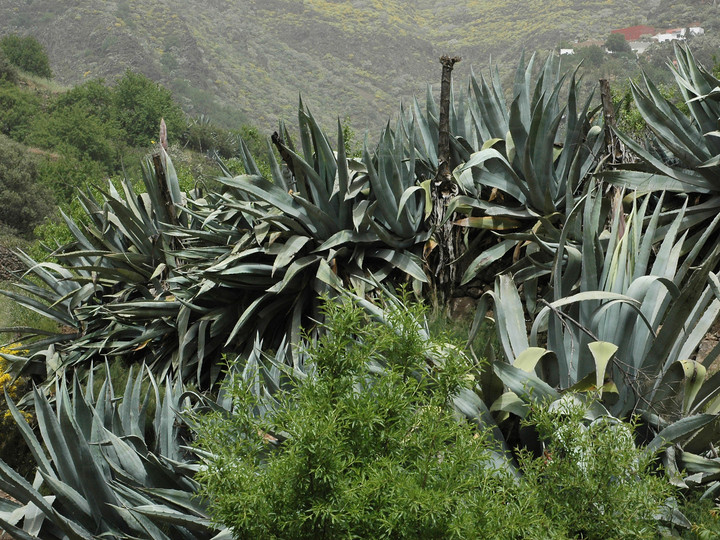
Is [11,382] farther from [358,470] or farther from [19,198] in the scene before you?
[19,198]

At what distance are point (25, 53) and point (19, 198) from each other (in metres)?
31.7

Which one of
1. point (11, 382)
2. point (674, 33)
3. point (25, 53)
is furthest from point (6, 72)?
point (674, 33)

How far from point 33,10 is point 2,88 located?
1247 inches

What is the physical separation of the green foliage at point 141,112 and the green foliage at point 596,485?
139ft

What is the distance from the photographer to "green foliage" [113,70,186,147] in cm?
4331

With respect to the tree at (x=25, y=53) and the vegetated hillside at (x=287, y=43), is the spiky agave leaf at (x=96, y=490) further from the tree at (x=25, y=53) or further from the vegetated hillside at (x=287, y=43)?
the tree at (x=25, y=53)

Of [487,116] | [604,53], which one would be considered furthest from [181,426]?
[604,53]

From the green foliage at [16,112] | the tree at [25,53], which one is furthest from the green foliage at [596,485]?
the tree at [25,53]

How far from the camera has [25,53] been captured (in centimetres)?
4825

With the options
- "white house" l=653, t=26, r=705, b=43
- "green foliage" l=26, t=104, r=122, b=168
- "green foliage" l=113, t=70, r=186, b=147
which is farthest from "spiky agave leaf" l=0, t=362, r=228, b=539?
"white house" l=653, t=26, r=705, b=43

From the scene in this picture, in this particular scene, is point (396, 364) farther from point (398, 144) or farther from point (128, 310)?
point (128, 310)

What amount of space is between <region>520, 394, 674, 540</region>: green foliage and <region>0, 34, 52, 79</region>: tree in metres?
54.1

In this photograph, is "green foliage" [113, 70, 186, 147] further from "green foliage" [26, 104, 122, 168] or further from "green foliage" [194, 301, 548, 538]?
"green foliage" [194, 301, 548, 538]

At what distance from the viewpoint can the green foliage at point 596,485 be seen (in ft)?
6.98
